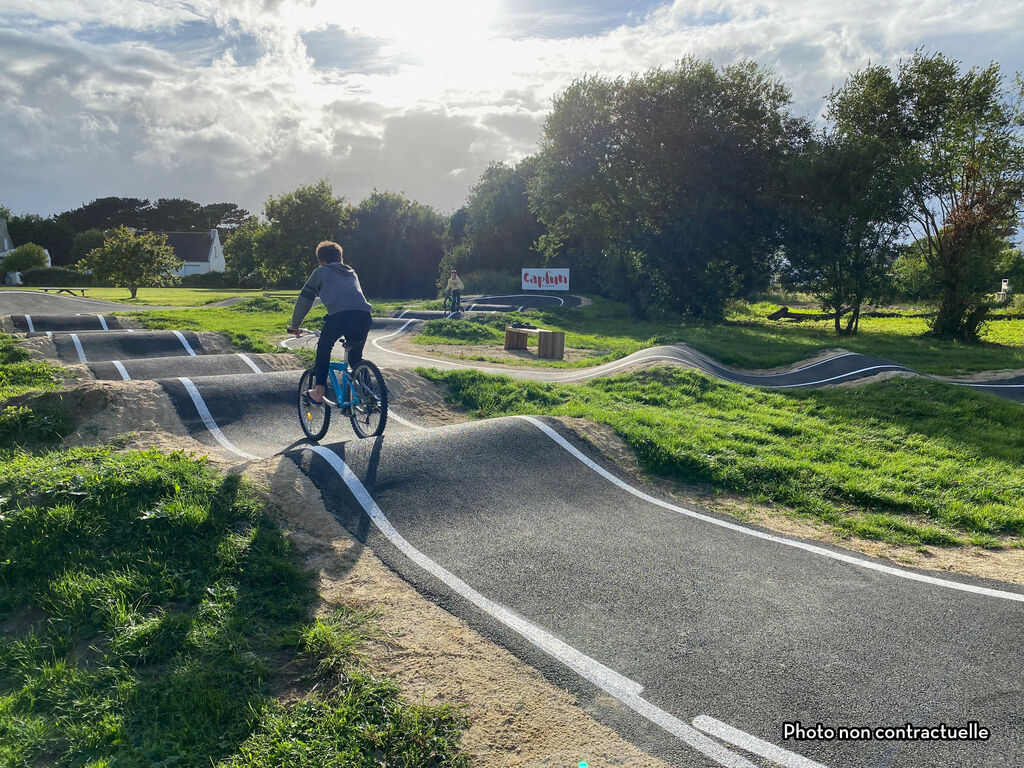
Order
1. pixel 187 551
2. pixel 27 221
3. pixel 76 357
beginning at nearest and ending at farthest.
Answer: pixel 187 551 → pixel 76 357 → pixel 27 221

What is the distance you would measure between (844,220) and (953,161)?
4545 mm

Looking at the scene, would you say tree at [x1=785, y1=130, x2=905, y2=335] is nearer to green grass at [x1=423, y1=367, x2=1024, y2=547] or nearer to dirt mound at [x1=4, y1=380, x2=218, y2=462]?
green grass at [x1=423, y1=367, x2=1024, y2=547]

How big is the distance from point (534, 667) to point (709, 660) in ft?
3.27

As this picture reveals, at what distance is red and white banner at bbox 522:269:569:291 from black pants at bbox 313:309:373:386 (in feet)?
119

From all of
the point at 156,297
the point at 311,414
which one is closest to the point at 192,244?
the point at 156,297

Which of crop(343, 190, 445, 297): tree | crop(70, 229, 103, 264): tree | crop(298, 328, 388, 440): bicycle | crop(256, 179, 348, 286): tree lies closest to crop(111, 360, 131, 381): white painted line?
crop(298, 328, 388, 440): bicycle

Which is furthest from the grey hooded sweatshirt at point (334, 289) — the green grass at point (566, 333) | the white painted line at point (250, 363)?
the green grass at point (566, 333)

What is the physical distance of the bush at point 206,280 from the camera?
65625 mm

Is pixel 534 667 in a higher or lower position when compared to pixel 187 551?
lower

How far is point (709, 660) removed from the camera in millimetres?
3596

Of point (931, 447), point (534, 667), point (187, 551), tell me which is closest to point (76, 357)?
point (187, 551)

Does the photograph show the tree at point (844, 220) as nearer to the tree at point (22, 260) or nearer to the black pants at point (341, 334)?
the black pants at point (341, 334)

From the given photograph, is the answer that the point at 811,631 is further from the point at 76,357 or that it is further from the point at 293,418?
the point at 76,357

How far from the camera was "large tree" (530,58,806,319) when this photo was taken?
30.8m
